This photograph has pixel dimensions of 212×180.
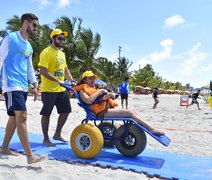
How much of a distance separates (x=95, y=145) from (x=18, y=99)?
1.23 meters

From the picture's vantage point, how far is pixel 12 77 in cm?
385

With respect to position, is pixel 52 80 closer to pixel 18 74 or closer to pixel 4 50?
pixel 18 74

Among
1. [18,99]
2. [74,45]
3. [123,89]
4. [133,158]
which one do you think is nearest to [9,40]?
[18,99]

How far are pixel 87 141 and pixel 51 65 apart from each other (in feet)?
4.79

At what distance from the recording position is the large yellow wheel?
167 inches

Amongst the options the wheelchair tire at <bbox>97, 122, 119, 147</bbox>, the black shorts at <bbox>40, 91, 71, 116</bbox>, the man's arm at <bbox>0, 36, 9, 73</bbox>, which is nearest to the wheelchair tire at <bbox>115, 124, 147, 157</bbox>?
the wheelchair tire at <bbox>97, 122, 119, 147</bbox>

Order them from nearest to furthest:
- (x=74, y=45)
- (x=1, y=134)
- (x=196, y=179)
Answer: (x=196, y=179) < (x=1, y=134) < (x=74, y=45)

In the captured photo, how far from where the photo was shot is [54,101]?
5070 millimetres

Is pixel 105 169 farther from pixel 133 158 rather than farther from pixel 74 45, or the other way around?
pixel 74 45

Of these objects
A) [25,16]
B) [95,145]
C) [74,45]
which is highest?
[74,45]

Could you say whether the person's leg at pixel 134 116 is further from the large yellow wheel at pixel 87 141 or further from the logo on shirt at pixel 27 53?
the logo on shirt at pixel 27 53

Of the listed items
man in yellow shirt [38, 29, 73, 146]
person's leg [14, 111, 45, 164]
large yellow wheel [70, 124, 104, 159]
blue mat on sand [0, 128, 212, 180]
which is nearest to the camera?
person's leg [14, 111, 45, 164]

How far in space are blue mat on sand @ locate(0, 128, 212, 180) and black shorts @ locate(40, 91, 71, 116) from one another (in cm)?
59

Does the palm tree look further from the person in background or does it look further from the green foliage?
the person in background
